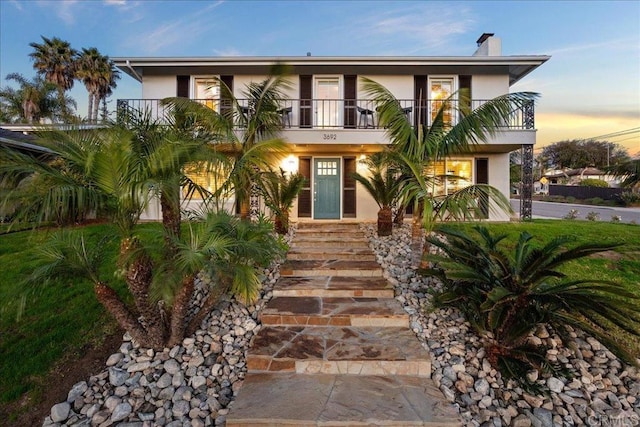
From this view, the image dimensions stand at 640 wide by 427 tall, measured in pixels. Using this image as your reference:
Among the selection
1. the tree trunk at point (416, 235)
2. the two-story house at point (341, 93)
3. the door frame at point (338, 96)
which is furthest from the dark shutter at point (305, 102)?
the tree trunk at point (416, 235)

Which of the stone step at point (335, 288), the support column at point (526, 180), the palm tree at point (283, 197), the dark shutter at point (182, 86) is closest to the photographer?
the stone step at point (335, 288)

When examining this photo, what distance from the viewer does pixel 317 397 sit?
9.00ft

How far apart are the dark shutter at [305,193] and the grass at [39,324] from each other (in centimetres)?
618

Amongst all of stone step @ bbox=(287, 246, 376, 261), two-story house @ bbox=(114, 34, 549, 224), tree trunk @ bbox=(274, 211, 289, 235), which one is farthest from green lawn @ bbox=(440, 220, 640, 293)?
tree trunk @ bbox=(274, 211, 289, 235)

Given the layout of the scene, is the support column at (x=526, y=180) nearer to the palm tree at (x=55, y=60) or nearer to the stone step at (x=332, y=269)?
the stone step at (x=332, y=269)

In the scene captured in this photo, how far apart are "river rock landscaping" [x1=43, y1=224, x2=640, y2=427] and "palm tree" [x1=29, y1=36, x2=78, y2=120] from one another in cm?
2735

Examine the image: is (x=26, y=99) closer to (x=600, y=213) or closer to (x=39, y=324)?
(x=39, y=324)

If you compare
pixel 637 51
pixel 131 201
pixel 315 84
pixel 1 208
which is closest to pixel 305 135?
pixel 315 84

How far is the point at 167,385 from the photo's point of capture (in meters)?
3.03

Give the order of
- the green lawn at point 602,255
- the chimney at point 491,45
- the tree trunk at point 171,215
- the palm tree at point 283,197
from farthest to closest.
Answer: the chimney at point 491,45, the palm tree at point 283,197, the green lawn at point 602,255, the tree trunk at point 171,215

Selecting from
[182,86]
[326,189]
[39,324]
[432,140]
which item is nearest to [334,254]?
[432,140]

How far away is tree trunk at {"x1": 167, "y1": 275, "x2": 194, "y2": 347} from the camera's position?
3.31 m

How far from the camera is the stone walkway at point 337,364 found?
8.27 feet

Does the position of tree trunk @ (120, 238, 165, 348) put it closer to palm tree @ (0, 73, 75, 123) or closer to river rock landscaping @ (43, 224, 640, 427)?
river rock landscaping @ (43, 224, 640, 427)
